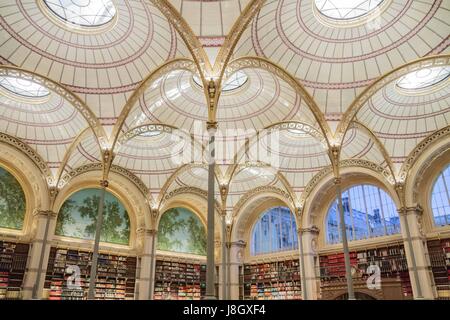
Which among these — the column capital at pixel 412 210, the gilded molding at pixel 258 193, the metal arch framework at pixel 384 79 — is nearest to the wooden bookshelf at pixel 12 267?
the gilded molding at pixel 258 193

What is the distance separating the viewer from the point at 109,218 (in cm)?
2133

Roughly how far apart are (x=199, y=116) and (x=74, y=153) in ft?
24.9

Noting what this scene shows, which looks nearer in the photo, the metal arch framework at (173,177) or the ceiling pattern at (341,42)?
the ceiling pattern at (341,42)

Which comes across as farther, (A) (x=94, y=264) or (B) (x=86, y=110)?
(B) (x=86, y=110)

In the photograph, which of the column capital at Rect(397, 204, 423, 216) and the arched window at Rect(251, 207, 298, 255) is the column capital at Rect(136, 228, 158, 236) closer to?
the arched window at Rect(251, 207, 298, 255)

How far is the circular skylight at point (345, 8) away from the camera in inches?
466

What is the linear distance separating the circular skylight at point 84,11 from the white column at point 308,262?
16445mm

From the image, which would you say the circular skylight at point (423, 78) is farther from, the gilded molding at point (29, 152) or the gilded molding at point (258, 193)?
the gilded molding at point (29, 152)

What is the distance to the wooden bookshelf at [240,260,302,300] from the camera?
21703 mm

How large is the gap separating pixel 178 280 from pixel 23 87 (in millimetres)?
15211

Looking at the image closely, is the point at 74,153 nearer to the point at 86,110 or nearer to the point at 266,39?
the point at 86,110

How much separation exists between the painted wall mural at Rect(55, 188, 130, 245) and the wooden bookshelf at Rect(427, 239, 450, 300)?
17.8 meters

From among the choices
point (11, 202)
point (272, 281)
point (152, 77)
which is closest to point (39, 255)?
point (11, 202)
